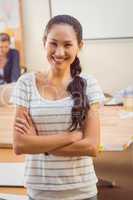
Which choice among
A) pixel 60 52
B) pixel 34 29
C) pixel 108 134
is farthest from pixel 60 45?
pixel 34 29

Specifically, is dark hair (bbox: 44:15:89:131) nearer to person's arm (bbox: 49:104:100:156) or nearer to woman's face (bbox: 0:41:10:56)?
person's arm (bbox: 49:104:100:156)

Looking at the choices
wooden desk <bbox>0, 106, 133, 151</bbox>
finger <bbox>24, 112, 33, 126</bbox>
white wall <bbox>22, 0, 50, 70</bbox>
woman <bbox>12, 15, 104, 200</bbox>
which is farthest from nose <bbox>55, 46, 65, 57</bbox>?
white wall <bbox>22, 0, 50, 70</bbox>

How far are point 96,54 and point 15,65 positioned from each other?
727 millimetres

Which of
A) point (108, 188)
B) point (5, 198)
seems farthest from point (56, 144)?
point (108, 188)

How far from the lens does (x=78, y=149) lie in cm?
126

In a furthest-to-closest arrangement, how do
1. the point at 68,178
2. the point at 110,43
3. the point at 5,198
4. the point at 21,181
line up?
1. the point at 110,43
2. the point at 21,181
3. the point at 5,198
4. the point at 68,178

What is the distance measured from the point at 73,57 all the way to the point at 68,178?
0.40 m

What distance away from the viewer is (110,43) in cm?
320

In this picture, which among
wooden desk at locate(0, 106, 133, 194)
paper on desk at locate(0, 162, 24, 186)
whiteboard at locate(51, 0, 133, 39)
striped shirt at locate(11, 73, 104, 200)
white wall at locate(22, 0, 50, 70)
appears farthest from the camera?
white wall at locate(22, 0, 50, 70)

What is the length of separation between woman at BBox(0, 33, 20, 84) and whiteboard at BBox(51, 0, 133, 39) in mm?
516

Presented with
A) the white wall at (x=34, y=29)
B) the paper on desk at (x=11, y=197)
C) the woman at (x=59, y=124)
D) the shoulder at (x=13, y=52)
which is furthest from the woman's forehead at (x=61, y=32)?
the shoulder at (x=13, y=52)

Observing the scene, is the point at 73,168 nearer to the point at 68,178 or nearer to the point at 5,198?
the point at 68,178

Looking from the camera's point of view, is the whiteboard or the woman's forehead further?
the whiteboard

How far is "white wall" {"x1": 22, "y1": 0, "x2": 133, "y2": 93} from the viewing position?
10.4 ft
